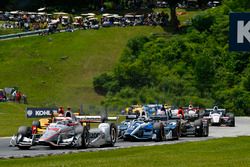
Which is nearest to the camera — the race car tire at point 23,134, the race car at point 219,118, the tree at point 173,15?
the race car tire at point 23,134

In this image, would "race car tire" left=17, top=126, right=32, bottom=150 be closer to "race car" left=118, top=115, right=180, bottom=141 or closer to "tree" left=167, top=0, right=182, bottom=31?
"race car" left=118, top=115, right=180, bottom=141

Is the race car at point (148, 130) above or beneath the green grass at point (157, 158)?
beneath

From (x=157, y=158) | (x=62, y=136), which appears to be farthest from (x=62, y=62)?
(x=157, y=158)

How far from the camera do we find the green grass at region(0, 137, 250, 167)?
28.1 metres

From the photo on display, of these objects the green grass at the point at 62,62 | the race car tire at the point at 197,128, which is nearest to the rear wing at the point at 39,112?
the race car tire at the point at 197,128

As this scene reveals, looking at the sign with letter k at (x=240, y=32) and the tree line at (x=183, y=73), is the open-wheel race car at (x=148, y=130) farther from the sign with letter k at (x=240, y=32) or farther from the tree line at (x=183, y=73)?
the tree line at (x=183, y=73)

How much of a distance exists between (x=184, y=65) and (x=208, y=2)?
26040 millimetres

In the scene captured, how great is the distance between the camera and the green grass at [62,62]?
310ft

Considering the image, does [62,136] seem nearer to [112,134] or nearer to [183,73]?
[112,134]

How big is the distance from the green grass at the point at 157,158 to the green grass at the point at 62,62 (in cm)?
5382

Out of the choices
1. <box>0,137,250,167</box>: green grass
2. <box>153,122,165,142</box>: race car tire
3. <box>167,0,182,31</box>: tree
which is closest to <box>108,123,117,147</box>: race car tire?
<box>0,137,250,167</box>: green grass

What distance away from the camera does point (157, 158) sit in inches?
1206

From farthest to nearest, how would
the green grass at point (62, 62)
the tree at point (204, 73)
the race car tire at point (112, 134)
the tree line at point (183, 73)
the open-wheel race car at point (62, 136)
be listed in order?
1. the tree at point (204, 73)
2. the tree line at point (183, 73)
3. the green grass at point (62, 62)
4. the race car tire at point (112, 134)
5. the open-wheel race car at point (62, 136)

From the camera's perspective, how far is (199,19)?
365 ft
